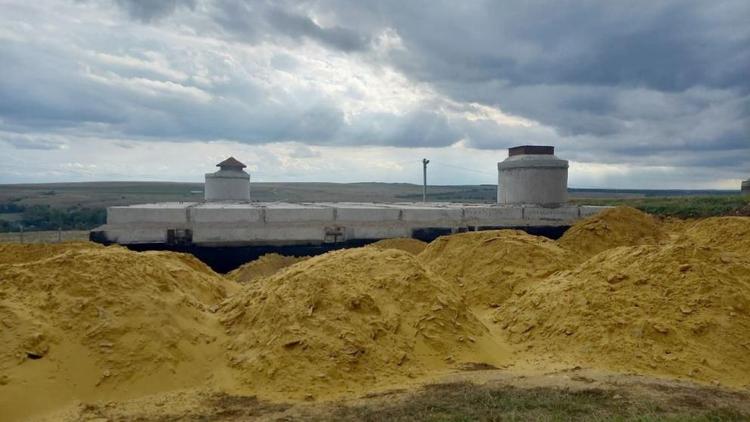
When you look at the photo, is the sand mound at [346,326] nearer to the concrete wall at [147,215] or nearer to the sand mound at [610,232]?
the concrete wall at [147,215]

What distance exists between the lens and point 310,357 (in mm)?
7766

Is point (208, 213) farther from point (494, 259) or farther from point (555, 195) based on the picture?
point (555, 195)

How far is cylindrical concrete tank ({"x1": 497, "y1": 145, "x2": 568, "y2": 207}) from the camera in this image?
66.6 feet

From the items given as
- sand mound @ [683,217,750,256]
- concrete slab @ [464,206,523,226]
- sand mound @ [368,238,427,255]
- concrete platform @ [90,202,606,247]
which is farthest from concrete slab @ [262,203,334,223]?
sand mound @ [683,217,750,256]

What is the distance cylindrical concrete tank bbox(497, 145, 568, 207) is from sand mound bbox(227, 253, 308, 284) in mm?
9450

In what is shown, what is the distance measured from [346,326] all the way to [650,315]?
532 cm

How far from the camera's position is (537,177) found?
20.3 meters

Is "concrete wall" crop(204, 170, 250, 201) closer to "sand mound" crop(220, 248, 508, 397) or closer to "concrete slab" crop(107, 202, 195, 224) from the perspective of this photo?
"concrete slab" crop(107, 202, 195, 224)

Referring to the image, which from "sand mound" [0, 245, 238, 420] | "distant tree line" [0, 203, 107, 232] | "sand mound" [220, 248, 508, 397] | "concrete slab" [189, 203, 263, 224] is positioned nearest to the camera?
"sand mound" [0, 245, 238, 420]

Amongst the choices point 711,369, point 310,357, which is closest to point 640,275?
point 711,369

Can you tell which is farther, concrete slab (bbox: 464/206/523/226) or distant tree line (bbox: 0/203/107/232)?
distant tree line (bbox: 0/203/107/232)

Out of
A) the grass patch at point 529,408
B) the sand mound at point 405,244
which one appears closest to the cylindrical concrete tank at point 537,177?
the sand mound at point 405,244

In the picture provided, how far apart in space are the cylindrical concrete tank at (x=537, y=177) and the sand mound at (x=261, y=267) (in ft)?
31.0

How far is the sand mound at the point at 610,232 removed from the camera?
1750 cm
